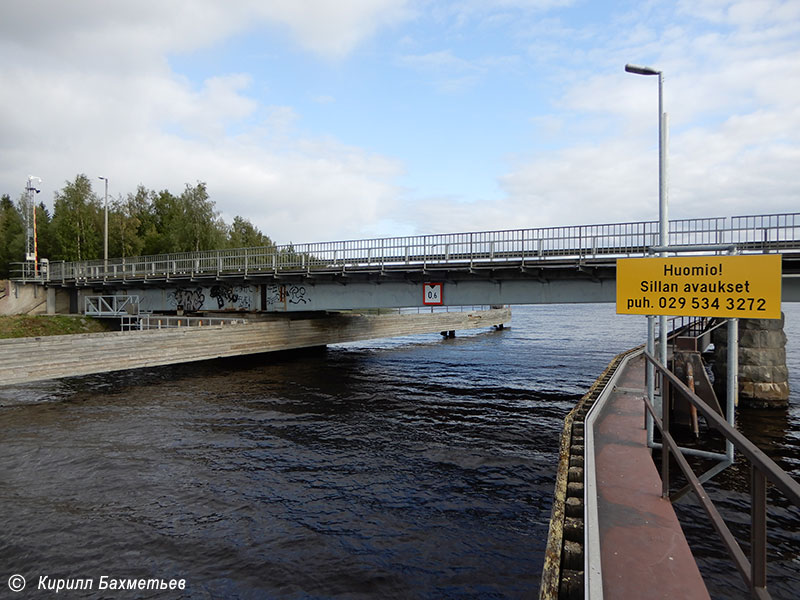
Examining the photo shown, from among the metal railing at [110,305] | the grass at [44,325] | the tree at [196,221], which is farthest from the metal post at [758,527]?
the tree at [196,221]

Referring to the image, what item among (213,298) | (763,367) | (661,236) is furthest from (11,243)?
(763,367)

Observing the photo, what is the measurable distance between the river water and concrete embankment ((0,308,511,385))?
1130 mm

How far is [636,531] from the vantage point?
5363mm

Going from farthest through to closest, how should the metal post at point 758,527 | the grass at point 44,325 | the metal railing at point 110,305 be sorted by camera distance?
the metal railing at point 110,305, the grass at point 44,325, the metal post at point 758,527

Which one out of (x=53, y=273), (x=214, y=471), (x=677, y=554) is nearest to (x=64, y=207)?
(x=53, y=273)

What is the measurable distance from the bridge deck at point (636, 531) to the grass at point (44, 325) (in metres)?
39.1

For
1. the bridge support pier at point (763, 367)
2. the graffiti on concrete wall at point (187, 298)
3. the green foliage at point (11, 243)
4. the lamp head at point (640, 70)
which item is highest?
the green foliage at point (11, 243)

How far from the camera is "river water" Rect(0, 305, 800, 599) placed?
777 centimetres

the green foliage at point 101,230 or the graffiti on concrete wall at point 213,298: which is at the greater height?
the green foliage at point 101,230

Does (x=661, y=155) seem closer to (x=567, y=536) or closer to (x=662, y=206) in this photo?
(x=662, y=206)

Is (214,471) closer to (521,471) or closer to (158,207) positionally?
→ (521,471)

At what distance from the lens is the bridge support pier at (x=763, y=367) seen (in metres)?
19.0

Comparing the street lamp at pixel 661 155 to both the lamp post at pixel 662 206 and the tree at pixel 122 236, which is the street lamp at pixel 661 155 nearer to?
the lamp post at pixel 662 206

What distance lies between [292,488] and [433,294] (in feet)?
55.0
